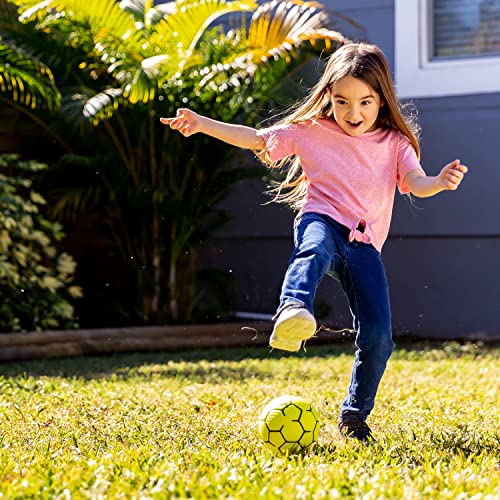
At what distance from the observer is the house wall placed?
836cm

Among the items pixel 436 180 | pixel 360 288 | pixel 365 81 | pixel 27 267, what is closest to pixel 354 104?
pixel 365 81

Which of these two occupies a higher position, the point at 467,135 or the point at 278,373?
the point at 467,135

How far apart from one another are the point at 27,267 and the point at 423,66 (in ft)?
12.2

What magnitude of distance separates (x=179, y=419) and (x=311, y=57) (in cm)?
490

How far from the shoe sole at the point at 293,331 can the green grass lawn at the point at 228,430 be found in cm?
40

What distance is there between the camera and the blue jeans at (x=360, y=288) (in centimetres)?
379

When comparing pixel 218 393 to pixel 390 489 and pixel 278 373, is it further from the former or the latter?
pixel 390 489

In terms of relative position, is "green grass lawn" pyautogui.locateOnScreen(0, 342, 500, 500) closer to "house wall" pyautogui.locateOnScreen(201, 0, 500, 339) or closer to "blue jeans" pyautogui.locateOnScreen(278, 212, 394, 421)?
"blue jeans" pyautogui.locateOnScreen(278, 212, 394, 421)

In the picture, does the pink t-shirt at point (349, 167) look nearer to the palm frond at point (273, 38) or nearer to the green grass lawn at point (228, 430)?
the green grass lawn at point (228, 430)

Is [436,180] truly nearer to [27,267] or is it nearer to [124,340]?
[124,340]

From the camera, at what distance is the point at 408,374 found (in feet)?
20.4

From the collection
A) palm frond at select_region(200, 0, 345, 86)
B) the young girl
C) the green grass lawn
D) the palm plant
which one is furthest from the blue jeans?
palm frond at select_region(200, 0, 345, 86)

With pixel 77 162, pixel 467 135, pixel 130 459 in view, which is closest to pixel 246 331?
pixel 77 162

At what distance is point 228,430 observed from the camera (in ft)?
13.3
